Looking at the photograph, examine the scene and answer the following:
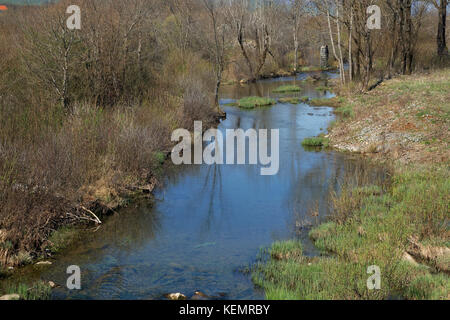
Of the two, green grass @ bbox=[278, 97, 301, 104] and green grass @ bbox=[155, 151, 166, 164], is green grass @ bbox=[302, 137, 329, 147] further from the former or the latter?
green grass @ bbox=[278, 97, 301, 104]

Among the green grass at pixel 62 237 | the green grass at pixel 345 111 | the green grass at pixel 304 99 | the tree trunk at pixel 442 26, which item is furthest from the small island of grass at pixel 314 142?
the tree trunk at pixel 442 26

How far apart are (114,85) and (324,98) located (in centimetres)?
1510

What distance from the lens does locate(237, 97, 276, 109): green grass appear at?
26.5 meters

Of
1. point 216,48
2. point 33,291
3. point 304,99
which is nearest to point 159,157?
point 33,291

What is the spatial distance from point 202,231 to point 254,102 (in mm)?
17893

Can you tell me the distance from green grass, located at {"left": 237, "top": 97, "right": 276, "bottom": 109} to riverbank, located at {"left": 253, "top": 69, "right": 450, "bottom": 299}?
1178 centimetres

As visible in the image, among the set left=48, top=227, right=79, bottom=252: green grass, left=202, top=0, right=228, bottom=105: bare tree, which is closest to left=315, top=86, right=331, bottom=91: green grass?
left=202, top=0, right=228, bottom=105: bare tree

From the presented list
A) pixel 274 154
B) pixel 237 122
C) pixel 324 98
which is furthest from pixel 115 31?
pixel 324 98

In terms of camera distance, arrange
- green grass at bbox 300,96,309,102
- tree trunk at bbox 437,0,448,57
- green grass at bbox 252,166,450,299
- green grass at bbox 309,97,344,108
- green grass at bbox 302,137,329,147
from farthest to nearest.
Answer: tree trunk at bbox 437,0,448,57
green grass at bbox 300,96,309,102
green grass at bbox 309,97,344,108
green grass at bbox 302,137,329,147
green grass at bbox 252,166,450,299

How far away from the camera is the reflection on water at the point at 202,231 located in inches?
293

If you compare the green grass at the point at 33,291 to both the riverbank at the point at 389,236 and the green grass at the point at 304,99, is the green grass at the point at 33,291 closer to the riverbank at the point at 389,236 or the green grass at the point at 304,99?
the riverbank at the point at 389,236

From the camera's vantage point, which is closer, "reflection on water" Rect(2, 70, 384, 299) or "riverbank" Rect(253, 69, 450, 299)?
"riverbank" Rect(253, 69, 450, 299)

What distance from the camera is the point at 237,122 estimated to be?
72.5 ft

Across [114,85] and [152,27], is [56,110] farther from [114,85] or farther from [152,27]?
[152,27]
